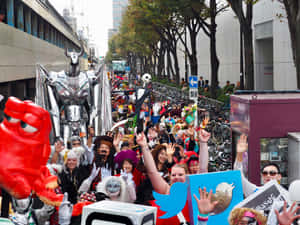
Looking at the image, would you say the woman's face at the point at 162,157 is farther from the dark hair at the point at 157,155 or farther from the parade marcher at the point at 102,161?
the parade marcher at the point at 102,161

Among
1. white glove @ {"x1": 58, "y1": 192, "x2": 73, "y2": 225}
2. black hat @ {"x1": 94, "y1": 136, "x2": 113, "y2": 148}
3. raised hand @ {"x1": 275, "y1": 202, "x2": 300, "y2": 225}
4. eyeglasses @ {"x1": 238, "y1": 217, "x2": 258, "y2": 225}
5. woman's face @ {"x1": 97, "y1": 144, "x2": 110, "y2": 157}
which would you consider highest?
black hat @ {"x1": 94, "y1": 136, "x2": 113, "y2": 148}

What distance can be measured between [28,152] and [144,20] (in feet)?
119

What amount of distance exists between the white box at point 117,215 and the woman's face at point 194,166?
10.2 ft

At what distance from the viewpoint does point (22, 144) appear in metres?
4.52

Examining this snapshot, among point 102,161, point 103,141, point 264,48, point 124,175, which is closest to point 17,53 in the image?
point 103,141

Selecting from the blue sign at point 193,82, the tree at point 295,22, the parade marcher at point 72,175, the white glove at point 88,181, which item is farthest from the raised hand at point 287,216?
the tree at point 295,22

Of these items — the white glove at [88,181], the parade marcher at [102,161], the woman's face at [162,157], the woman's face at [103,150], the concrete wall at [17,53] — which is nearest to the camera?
the white glove at [88,181]

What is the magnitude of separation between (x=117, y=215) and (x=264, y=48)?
107 feet

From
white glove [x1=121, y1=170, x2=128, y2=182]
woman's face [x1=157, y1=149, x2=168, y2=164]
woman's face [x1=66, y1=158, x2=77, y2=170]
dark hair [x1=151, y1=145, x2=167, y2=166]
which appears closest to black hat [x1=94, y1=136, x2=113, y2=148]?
woman's face [x1=66, y1=158, x2=77, y2=170]

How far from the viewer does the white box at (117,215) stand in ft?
11.5

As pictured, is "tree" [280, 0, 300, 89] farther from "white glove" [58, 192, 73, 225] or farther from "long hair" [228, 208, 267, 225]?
"white glove" [58, 192, 73, 225]

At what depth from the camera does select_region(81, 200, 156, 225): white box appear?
3508mm

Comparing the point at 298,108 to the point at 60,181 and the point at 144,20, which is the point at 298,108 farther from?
the point at 144,20

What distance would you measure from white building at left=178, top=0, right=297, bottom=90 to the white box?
21.9 metres
